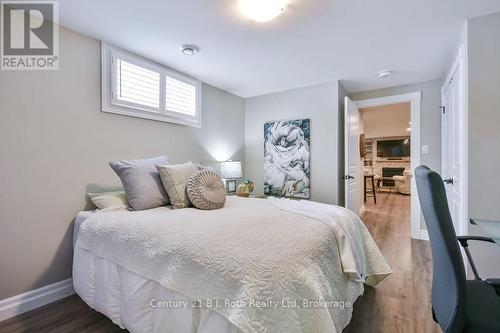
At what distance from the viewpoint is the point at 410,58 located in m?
2.67

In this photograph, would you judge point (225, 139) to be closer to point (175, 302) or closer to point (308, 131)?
point (308, 131)

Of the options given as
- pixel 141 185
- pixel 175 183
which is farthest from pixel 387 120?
pixel 141 185

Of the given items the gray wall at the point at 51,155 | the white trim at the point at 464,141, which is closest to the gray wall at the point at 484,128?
the white trim at the point at 464,141

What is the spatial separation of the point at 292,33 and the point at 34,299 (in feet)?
10.3

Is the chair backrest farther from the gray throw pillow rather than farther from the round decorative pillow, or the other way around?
the gray throw pillow

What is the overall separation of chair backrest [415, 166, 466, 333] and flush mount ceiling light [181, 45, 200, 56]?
2.27 metres

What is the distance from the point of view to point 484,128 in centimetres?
190

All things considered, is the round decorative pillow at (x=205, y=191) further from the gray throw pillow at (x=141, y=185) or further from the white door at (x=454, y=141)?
the white door at (x=454, y=141)

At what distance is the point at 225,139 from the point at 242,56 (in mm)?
1485

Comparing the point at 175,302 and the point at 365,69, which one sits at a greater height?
the point at 365,69

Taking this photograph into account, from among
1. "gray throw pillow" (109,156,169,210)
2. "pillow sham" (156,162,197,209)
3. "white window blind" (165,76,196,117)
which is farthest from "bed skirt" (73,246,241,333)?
"white window blind" (165,76,196,117)

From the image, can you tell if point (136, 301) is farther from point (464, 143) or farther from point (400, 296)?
point (464, 143)

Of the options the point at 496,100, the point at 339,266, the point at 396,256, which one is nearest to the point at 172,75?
the point at 339,266

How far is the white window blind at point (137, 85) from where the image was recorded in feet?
7.89
